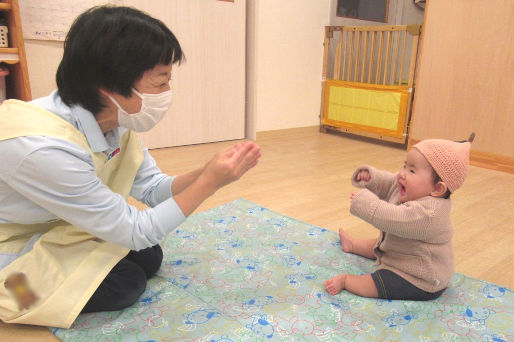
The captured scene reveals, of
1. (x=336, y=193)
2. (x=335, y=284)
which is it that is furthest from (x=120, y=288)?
(x=336, y=193)

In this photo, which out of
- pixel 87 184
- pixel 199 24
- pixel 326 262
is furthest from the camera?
pixel 199 24

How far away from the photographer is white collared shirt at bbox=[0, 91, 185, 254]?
81cm

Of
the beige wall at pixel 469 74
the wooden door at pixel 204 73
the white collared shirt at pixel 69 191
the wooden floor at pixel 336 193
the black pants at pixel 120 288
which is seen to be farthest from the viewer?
the wooden door at pixel 204 73

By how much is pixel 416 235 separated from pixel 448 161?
216mm

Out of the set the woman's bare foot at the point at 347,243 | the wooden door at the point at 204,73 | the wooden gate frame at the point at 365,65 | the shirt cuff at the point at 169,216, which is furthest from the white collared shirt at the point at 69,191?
the wooden gate frame at the point at 365,65

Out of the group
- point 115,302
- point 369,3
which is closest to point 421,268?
point 115,302

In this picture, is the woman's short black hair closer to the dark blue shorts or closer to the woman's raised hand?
the woman's raised hand

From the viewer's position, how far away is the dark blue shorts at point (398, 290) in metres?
1.14

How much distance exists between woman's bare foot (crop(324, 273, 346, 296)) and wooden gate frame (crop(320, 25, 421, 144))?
2314mm

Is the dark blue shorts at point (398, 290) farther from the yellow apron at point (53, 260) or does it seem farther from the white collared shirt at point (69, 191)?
the yellow apron at point (53, 260)

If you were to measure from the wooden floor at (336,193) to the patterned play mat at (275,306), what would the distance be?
18 centimetres

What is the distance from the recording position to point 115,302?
1.05m

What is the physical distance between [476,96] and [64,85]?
2.69m

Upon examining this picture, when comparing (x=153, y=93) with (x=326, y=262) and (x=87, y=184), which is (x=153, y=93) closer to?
(x=87, y=184)
